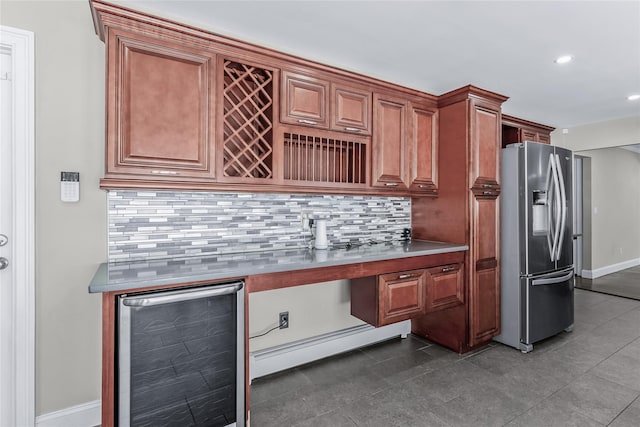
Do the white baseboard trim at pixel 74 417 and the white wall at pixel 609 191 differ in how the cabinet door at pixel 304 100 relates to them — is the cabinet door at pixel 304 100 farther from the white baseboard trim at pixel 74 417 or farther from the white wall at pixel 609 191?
the white wall at pixel 609 191

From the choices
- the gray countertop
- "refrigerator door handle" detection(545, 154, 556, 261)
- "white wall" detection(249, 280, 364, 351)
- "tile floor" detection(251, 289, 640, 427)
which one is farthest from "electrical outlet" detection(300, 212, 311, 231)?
"refrigerator door handle" detection(545, 154, 556, 261)

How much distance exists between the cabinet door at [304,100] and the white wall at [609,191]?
453 cm

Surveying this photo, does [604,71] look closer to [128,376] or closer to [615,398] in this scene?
[615,398]

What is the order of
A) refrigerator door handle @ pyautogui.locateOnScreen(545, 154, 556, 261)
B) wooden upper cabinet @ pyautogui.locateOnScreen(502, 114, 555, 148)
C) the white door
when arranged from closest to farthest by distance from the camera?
the white door < refrigerator door handle @ pyautogui.locateOnScreen(545, 154, 556, 261) < wooden upper cabinet @ pyautogui.locateOnScreen(502, 114, 555, 148)

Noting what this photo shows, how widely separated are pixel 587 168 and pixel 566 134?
0.86m

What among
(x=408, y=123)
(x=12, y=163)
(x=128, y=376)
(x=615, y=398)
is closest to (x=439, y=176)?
(x=408, y=123)

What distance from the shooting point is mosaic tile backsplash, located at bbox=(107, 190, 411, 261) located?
2066 millimetres

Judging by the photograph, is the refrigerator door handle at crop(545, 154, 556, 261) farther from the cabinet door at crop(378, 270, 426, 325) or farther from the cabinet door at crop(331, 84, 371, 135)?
the cabinet door at crop(331, 84, 371, 135)

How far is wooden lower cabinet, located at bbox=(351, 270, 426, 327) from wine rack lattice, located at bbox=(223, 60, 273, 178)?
1.14 m

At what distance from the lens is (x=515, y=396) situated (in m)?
2.22

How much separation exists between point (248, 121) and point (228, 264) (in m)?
0.98

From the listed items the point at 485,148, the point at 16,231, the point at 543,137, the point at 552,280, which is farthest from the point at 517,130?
the point at 16,231

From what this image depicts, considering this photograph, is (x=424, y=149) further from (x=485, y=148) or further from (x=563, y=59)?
(x=563, y=59)

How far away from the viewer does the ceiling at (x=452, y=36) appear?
2092 mm
